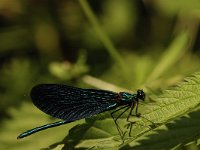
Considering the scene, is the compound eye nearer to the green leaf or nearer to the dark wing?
the dark wing

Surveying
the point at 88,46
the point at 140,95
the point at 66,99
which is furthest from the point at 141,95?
the point at 88,46

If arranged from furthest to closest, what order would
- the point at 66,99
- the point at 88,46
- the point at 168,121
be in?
the point at 88,46, the point at 66,99, the point at 168,121

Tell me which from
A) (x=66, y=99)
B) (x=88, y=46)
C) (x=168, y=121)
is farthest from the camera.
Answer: (x=88, y=46)

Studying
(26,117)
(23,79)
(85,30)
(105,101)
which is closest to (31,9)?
(85,30)

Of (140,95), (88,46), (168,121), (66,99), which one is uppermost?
(88,46)

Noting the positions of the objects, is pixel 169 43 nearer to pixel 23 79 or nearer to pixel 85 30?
pixel 85 30

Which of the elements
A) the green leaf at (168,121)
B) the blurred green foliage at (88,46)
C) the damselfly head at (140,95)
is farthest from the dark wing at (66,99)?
the blurred green foliage at (88,46)

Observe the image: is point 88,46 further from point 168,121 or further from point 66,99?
point 168,121
